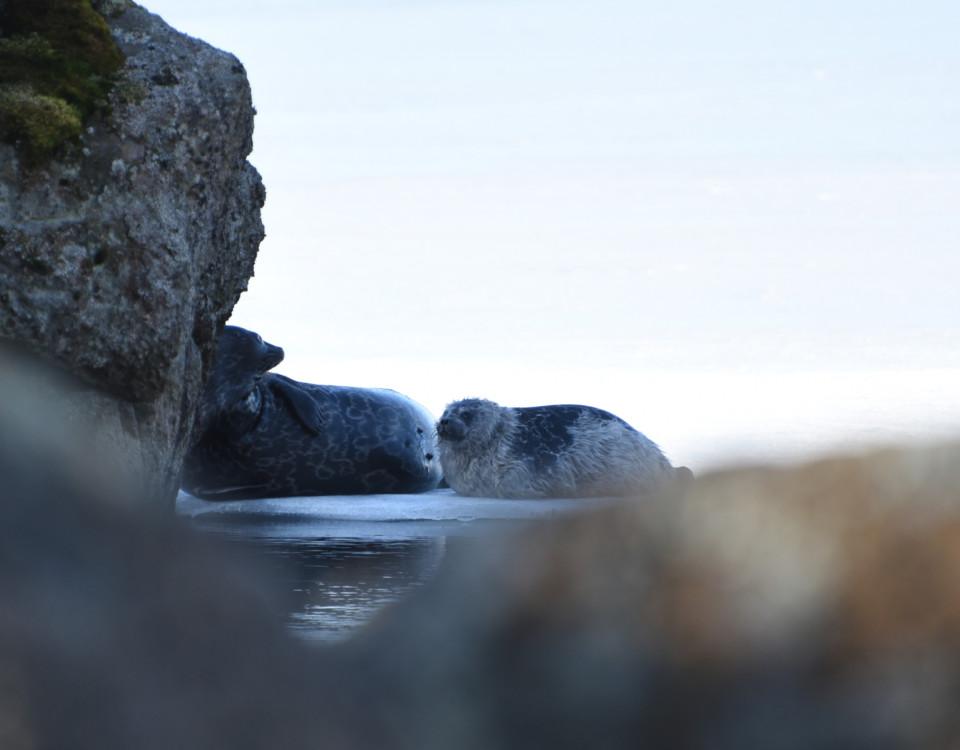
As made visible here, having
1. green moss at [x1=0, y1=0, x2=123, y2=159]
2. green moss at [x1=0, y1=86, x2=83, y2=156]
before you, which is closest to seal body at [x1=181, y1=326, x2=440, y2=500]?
green moss at [x1=0, y1=0, x2=123, y2=159]

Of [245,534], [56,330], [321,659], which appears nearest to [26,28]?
[56,330]

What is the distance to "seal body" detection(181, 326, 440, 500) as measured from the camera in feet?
23.6

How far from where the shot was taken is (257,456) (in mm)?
7242

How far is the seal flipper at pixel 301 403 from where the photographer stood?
7406 millimetres

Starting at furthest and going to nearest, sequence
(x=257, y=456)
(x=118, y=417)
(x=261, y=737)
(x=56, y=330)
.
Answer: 1. (x=257, y=456)
2. (x=118, y=417)
3. (x=56, y=330)
4. (x=261, y=737)

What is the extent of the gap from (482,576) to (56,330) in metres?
4.37

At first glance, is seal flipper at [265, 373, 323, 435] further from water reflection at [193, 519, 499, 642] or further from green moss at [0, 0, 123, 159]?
green moss at [0, 0, 123, 159]

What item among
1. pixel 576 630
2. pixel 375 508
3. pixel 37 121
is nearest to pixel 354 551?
pixel 375 508

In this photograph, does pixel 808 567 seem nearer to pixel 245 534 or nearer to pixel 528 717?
pixel 528 717

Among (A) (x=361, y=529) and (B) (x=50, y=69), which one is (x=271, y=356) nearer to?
(A) (x=361, y=529)

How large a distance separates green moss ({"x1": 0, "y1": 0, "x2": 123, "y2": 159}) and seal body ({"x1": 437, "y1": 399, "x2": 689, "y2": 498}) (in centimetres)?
310

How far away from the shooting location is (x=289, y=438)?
24.1 feet

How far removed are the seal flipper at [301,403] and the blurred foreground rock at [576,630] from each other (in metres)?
6.84

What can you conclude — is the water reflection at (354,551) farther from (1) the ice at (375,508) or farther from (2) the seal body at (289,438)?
(2) the seal body at (289,438)
